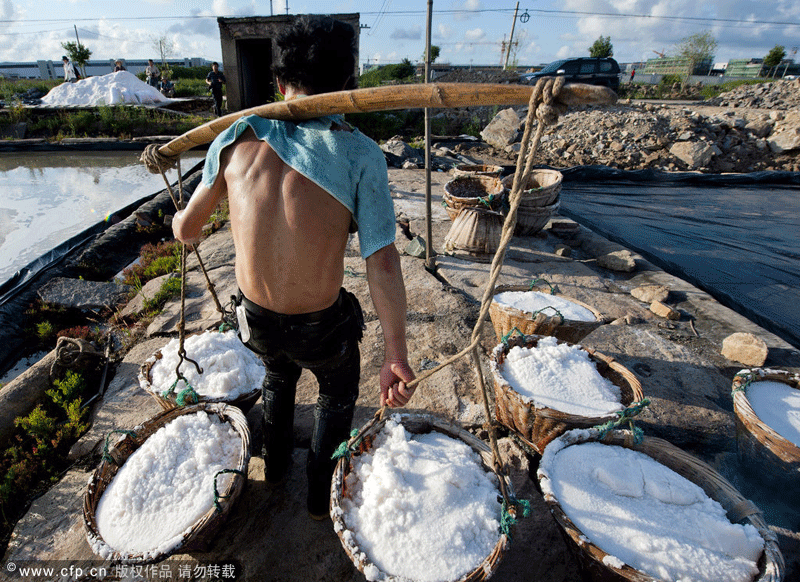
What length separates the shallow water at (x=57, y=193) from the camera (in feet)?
19.6

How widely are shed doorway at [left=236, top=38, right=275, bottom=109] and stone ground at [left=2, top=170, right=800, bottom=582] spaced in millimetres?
11078

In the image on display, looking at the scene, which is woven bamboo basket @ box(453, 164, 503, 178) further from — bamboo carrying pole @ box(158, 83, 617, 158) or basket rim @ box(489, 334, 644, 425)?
bamboo carrying pole @ box(158, 83, 617, 158)

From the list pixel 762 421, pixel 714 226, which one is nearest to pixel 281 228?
pixel 762 421

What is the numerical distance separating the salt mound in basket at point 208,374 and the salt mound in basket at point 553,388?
1.49m

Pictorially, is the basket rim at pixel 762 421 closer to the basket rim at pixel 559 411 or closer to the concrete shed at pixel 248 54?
the basket rim at pixel 559 411

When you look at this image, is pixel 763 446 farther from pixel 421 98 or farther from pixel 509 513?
pixel 421 98

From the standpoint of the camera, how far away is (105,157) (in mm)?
11766

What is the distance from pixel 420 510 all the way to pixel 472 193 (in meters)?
5.41

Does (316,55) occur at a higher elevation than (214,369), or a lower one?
higher

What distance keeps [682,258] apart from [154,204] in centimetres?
817

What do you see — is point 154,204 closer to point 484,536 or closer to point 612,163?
point 484,536

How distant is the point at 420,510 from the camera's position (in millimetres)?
1538

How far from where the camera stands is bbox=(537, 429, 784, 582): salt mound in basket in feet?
4.74

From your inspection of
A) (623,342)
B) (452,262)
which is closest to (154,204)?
(452,262)
